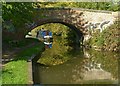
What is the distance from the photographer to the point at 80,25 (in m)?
33.5

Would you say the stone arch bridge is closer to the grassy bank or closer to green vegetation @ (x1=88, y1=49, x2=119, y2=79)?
green vegetation @ (x1=88, y1=49, x2=119, y2=79)

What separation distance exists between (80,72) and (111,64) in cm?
379

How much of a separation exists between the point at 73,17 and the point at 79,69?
39.4ft

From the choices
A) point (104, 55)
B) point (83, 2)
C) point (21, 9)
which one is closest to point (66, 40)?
point (83, 2)

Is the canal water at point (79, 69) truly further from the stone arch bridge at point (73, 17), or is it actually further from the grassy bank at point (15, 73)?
the stone arch bridge at point (73, 17)

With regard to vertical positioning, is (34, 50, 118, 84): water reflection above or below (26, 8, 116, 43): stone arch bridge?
below

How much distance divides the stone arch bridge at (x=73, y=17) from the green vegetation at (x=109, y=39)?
6.55ft

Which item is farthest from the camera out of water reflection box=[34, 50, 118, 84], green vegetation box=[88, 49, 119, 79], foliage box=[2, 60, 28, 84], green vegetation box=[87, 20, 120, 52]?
green vegetation box=[87, 20, 120, 52]

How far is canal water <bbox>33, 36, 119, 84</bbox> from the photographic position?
17.7 meters

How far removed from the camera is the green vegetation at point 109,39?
2808 cm

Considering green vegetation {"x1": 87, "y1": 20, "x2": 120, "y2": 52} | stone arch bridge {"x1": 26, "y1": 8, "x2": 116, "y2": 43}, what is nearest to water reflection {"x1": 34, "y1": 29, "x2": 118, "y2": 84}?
green vegetation {"x1": 87, "y1": 20, "x2": 120, "y2": 52}

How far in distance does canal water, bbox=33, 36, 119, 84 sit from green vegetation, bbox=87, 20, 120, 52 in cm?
72

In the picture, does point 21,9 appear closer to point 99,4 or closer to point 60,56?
point 60,56

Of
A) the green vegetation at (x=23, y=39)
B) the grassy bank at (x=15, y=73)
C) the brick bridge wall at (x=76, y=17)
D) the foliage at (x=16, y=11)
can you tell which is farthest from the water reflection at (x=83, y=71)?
the brick bridge wall at (x=76, y=17)
